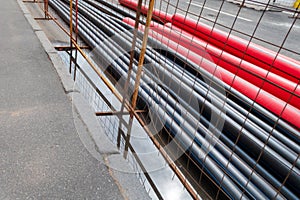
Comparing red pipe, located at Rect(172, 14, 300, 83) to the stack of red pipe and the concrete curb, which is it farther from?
the concrete curb

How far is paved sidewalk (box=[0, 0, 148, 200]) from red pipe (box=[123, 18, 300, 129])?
1.79 m

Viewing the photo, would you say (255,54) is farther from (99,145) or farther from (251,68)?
(99,145)

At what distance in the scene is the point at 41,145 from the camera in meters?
2.36

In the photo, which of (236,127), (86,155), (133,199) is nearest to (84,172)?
(86,155)

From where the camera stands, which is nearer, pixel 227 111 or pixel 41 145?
pixel 41 145

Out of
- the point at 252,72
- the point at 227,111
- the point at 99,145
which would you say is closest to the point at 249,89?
the point at 252,72

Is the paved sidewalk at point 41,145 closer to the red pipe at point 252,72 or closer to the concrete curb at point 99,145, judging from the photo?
the concrete curb at point 99,145

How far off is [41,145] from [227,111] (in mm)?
2114

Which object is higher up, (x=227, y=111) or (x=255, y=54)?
(x=255, y=54)

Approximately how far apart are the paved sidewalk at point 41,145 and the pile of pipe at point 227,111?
3.50ft

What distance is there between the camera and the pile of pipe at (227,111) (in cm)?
227

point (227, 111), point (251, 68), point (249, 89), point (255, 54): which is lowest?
point (227, 111)

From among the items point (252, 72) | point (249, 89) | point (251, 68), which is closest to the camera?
point (252, 72)

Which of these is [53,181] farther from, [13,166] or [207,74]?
[207,74]
